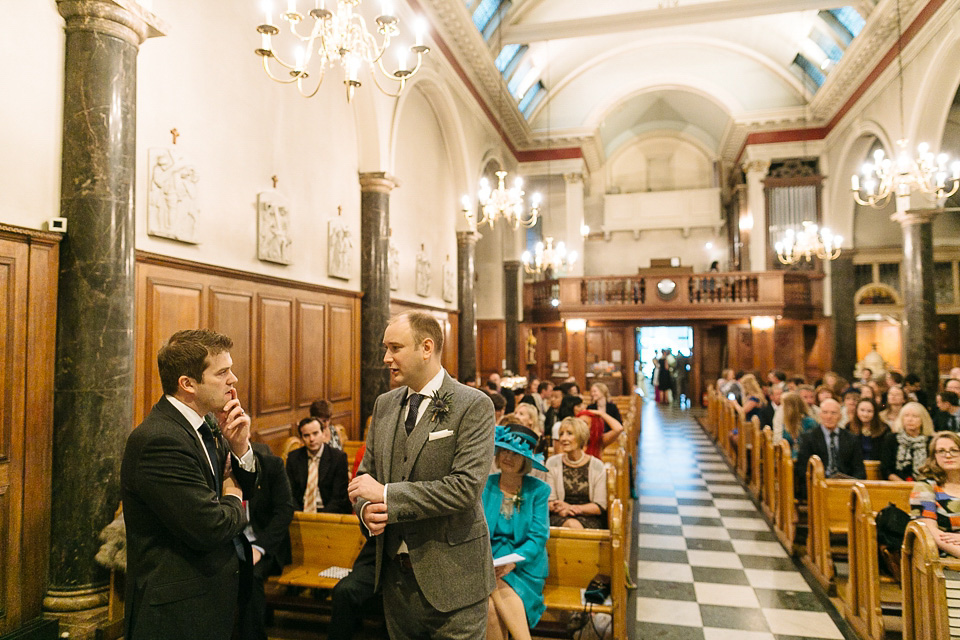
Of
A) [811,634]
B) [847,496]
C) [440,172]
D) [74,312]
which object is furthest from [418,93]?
[811,634]

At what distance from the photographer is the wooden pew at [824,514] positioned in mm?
4523

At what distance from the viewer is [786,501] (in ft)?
18.2

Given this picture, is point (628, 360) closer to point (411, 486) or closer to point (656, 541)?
point (656, 541)

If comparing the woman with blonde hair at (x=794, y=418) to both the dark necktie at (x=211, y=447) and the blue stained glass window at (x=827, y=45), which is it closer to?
the dark necktie at (x=211, y=447)

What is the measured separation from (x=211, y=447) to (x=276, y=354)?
14.8ft

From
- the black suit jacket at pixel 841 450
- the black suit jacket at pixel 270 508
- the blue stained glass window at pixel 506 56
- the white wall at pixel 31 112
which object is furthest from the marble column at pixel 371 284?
the blue stained glass window at pixel 506 56

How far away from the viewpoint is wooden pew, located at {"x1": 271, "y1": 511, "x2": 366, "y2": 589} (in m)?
3.71

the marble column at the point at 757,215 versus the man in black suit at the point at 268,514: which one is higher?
the marble column at the point at 757,215

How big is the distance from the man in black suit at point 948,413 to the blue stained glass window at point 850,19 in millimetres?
7824

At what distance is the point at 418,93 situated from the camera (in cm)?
1020

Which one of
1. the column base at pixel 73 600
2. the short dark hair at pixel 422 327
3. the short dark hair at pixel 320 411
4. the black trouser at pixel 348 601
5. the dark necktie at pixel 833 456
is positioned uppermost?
the short dark hair at pixel 422 327

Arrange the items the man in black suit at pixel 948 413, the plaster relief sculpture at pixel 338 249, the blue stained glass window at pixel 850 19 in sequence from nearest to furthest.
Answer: the man in black suit at pixel 948 413 → the plaster relief sculpture at pixel 338 249 → the blue stained glass window at pixel 850 19

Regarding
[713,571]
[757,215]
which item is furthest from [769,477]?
[757,215]

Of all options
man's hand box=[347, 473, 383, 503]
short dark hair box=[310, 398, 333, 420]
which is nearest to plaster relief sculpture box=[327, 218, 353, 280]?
short dark hair box=[310, 398, 333, 420]
